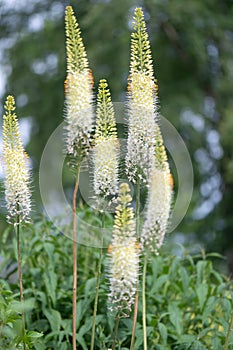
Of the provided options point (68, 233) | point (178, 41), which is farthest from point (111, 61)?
point (68, 233)

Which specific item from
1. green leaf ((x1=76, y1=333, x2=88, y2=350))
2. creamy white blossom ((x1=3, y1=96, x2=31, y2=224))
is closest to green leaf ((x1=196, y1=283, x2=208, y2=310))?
green leaf ((x1=76, y1=333, x2=88, y2=350))

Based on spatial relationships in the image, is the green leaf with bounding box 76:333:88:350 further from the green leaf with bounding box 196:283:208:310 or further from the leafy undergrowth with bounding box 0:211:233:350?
the green leaf with bounding box 196:283:208:310

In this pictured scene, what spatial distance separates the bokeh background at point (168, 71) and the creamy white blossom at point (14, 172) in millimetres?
6908

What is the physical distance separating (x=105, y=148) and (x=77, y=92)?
284mm

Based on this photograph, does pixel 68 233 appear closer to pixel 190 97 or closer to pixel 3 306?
pixel 3 306

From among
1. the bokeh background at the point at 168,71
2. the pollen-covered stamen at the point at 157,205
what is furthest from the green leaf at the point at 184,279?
the bokeh background at the point at 168,71

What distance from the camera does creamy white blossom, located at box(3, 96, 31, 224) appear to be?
2848 millimetres

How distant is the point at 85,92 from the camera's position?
2.72 m

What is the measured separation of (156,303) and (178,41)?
747 cm

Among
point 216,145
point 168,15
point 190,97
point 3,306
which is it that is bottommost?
point 216,145

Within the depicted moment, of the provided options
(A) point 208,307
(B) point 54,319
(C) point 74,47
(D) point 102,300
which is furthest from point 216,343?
(C) point 74,47

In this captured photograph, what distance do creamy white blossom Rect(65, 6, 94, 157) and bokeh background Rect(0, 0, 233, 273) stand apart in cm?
698

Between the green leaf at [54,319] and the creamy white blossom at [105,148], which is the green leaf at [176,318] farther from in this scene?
the creamy white blossom at [105,148]

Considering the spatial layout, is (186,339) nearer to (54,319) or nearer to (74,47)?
(54,319)
